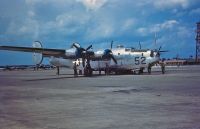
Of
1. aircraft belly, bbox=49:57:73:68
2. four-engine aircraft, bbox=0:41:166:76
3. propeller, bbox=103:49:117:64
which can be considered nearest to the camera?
four-engine aircraft, bbox=0:41:166:76

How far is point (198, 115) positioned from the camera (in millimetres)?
8914

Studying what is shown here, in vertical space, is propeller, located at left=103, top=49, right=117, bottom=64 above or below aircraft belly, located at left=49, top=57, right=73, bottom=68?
above

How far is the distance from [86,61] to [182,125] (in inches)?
1409

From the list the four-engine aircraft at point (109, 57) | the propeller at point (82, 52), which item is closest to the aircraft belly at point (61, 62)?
the four-engine aircraft at point (109, 57)

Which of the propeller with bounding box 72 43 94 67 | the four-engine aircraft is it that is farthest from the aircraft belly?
the propeller with bounding box 72 43 94 67

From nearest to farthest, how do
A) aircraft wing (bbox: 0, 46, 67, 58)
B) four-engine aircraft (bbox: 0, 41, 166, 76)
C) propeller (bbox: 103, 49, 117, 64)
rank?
aircraft wing (bbox: 0, 46, 67, 58), four-engine aircraft (bbox: 0, 41, 166, 76), propeller (bbox: 103, 49, 117, 64)

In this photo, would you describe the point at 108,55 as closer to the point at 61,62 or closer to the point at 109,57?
the point at 109,57

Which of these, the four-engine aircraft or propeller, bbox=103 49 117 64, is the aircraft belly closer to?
the four-engine aircraft

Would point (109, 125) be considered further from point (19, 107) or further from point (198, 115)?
point (19, 107)

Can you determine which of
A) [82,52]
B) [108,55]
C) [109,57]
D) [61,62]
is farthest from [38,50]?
[61,62]

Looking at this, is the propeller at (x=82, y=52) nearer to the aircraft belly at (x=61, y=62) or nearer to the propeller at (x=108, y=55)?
the propeller at (x=108, y=55)

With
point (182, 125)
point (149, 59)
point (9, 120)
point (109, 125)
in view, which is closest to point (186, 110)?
point (182, 125)

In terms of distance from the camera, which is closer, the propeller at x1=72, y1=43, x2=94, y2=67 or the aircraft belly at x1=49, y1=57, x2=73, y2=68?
the propeller at x1=72, y1=43, x2=94, y2=67

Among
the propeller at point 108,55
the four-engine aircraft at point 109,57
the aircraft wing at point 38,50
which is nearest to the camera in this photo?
the aircraft wing at point 38,50
